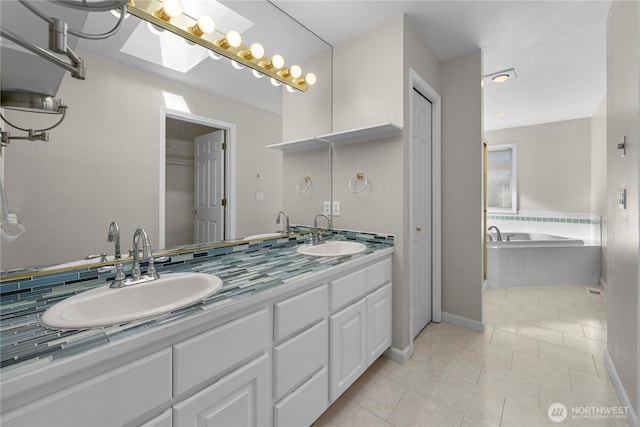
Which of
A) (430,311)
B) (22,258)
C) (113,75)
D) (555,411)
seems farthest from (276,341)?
(430,311)

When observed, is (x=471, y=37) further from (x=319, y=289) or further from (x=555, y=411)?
(x=555, y=411)

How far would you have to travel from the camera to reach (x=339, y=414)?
1.52 m

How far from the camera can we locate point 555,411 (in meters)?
1.52

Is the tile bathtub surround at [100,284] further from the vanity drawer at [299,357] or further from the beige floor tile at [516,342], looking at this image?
the beige floor tile at [516,342]

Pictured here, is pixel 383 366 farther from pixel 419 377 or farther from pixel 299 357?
pixel 299 357

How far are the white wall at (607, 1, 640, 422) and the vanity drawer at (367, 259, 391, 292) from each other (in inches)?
47.4

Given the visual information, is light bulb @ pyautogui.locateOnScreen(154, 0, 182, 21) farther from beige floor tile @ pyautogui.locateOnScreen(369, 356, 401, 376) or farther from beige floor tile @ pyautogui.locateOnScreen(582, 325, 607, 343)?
beige floor tile @ pyautogui.locateOnScreen(582, 325, 607, 343)

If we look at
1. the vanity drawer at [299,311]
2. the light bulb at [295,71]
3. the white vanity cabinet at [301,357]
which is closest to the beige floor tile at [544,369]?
the white vanity cabinet at [301,357]

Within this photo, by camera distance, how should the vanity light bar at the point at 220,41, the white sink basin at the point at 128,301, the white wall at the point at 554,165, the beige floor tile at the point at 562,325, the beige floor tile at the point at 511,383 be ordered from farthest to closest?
the white wall at the point at 554,165 → the beige floor tile at the point at 562,325 → the beige floor tile at the point at 511,383 → the vanity light bar at the point at 220,41 → the white sink basin at the point at 128,301

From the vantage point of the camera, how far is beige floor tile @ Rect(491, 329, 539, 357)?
212 centimetres

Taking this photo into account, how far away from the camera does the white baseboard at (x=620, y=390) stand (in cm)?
139

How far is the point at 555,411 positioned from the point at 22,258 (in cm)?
257

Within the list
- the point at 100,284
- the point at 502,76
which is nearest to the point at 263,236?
the point at 100,284

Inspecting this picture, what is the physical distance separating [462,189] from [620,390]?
1.59 meters
